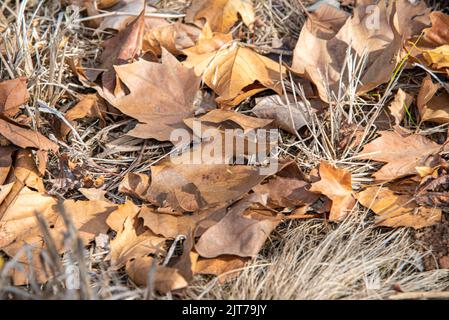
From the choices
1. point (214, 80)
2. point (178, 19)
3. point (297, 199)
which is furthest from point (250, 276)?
point (178, 19)

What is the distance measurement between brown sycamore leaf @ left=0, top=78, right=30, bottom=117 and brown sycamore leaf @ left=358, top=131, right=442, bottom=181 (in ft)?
3.68

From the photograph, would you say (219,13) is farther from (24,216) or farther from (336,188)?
(24,216)

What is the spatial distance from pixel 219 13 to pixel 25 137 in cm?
90

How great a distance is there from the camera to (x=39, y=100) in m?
1.90

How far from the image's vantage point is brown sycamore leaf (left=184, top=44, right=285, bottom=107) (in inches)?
75.1

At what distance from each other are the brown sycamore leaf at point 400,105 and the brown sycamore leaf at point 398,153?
11 centimetres

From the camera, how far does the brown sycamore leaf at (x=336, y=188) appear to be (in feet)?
5.33

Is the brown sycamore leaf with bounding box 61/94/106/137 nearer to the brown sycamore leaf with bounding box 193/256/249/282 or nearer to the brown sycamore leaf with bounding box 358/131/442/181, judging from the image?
the brown sycamore leaf with bounding box 193/256/249/282

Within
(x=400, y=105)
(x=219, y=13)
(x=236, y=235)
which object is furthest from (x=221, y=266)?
(x=219, y=13)

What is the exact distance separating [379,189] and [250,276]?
503mm

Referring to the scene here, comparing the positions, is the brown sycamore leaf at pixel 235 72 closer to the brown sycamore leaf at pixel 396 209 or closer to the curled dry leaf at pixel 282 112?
the curled dry leaf at pixel 282 112

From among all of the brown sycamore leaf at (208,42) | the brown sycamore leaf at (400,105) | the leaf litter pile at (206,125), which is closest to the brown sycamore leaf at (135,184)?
the leaf litter pile at (206,125)

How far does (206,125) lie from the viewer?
71.7 inches
